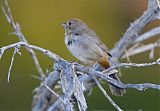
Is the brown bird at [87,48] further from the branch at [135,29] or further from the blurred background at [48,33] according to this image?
the blurred background at [48,33]

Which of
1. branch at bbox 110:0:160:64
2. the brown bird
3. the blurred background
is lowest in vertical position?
branch at bbox 110:0:160:64

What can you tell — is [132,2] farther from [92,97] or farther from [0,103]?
[0,103]

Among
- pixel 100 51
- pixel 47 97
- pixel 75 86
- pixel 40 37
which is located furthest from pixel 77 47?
pixel 40 37

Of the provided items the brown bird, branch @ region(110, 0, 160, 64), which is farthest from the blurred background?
branch @ region(110, 0, 160, 64)

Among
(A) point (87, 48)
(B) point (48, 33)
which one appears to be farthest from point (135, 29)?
(B) point (48, 33)

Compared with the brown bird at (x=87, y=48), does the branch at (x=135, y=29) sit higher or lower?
lower

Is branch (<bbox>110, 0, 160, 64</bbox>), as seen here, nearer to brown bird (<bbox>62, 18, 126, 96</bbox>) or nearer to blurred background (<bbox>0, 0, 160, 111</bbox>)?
brown bird (<bbox>62, 18, 126, 96</bbox>)

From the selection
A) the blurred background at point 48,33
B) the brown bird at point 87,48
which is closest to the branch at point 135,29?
the brown bird at point 87,48

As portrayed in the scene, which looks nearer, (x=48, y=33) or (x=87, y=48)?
(x=87, y=48)

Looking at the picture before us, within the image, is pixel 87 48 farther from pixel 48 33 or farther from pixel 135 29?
pixel 48 33

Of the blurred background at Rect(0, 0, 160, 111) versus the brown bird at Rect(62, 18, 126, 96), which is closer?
the brown bird at Rect(62, 18, 126, 96)

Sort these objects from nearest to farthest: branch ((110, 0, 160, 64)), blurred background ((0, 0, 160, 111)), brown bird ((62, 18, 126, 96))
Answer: branch ((110, 0, 160, 64)) → brown bird ((62, 18, 126, 96)) → blurred background ((0, 0, 160, 111))
